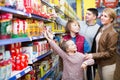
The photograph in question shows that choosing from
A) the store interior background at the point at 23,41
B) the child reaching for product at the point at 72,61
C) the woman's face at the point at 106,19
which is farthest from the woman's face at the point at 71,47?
the woman's face at the point at 106,19

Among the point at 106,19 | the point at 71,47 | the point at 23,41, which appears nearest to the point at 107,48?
the point at 106,19

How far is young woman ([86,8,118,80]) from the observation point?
3.28m

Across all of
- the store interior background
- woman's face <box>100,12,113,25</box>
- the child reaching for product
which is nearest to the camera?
the store interior background

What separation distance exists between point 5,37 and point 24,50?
1082 mm

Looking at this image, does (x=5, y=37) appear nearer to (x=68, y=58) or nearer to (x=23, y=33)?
(x=23, y=33)

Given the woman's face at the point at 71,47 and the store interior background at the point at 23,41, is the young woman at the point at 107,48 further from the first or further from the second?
the store interior background at the point at 23,41

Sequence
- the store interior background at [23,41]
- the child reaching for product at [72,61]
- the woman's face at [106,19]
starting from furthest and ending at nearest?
1. the woman's face at [106,19]
2. the child reaching for product at [72,61]
3. the store interior background at [23,41]

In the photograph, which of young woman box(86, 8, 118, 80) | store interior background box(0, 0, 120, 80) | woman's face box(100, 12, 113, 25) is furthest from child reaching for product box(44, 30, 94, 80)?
woman's face box(100, 12, 113, 25)

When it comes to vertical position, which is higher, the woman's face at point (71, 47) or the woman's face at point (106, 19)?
the woman's face at point (106, 19)

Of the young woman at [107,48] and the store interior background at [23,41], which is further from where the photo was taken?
the young woman at [107,48]

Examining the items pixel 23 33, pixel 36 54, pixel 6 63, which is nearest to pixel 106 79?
pixel 36 54

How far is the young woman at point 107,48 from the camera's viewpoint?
10.7 ft

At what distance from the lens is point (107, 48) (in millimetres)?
3330

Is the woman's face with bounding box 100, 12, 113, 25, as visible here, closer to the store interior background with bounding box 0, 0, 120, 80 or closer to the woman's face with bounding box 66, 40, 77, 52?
the woman's face with bounding box 66, 40, 77, 52
